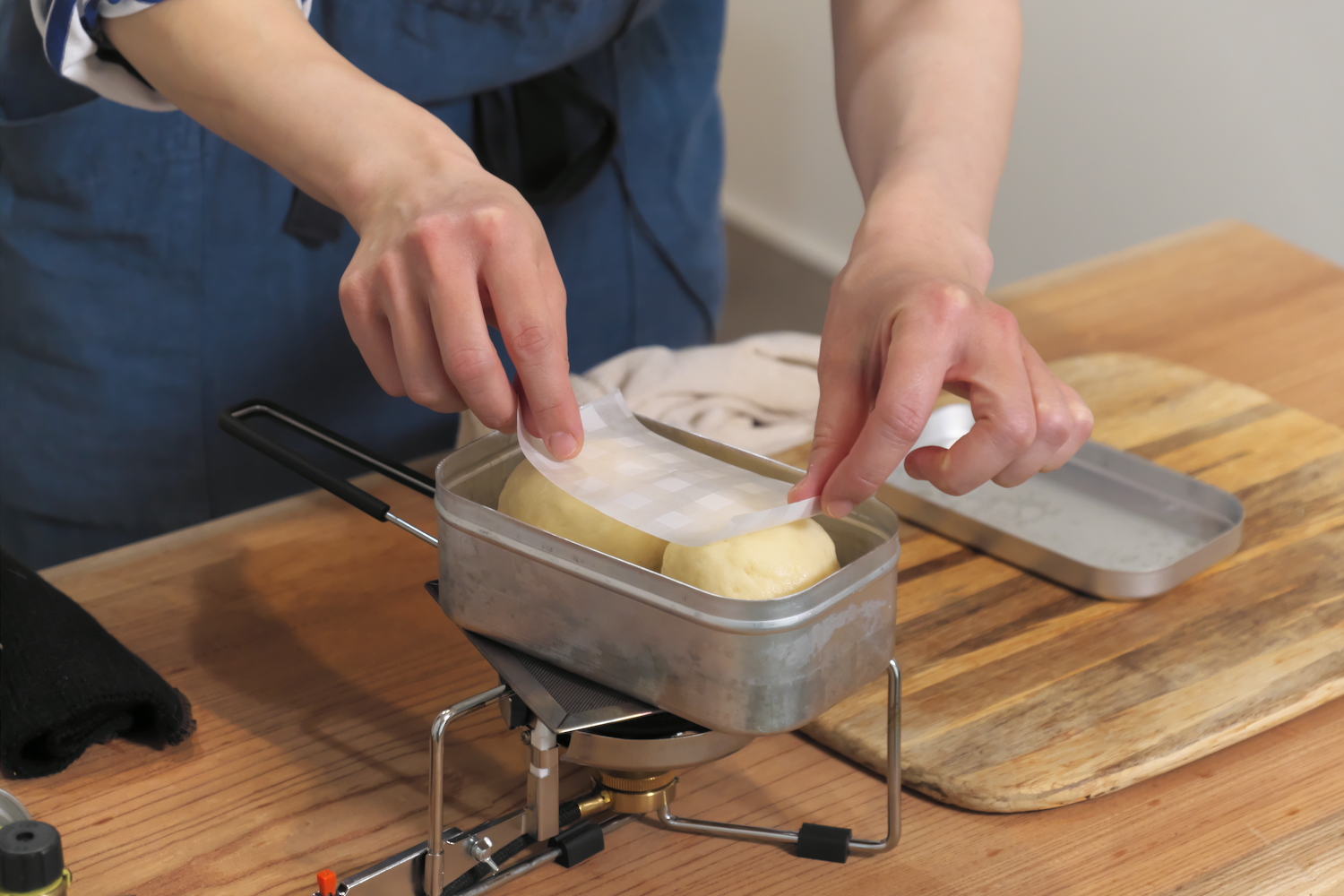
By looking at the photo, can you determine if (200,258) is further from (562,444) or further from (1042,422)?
(1042,422)

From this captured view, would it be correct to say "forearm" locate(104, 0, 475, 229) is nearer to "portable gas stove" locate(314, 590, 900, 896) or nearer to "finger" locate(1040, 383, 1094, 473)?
"portable gas stove" locate(314, 590, 900, 896)

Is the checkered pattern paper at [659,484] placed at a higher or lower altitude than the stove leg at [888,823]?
higher

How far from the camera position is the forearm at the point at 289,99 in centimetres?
62

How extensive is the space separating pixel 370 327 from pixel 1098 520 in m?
0.57

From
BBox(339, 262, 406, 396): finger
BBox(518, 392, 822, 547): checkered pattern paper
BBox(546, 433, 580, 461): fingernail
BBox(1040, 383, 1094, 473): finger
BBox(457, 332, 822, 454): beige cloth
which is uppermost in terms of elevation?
BBox(339, 262, 406, 396): finger

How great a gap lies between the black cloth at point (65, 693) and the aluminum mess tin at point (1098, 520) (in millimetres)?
512

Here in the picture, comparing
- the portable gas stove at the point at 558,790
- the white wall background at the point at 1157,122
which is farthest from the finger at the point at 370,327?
the white wall background at the point at 1157,122

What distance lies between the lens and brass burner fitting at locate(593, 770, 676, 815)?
0.59 metres

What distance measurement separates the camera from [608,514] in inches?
22.0

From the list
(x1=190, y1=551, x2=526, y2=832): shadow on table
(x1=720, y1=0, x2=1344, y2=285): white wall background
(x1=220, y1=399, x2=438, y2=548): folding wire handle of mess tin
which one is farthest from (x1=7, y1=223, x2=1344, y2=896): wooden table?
(x1=720, y1=0, x2=1344, y2=285): white wall background

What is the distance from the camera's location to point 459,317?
1.80ft

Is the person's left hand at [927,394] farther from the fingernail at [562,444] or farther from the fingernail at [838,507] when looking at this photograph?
the fingernail at [562,444]

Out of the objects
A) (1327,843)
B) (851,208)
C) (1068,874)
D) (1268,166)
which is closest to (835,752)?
(1068,874)

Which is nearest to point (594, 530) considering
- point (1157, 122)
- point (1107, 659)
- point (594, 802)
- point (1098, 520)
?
point (594, 802)
